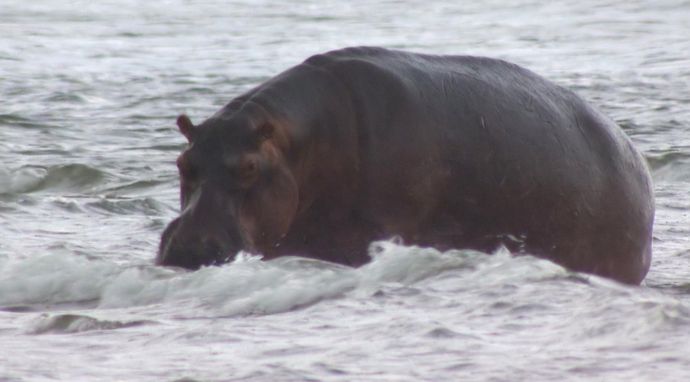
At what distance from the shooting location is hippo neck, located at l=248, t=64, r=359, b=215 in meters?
5.54

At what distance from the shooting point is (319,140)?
5574 mm

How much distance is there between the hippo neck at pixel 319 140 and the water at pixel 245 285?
0.83ft

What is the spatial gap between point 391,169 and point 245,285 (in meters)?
0.68

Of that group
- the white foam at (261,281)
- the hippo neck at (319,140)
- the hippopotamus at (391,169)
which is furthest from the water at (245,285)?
the hippo neck at (319,140)

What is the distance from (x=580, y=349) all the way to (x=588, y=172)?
1.96m

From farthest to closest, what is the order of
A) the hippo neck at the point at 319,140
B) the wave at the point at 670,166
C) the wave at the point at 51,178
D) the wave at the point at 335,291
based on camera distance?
the wave at the point at 670,166 → the wave at the point at 51,178 → the hippo neck at the point at 319,140 → the wave at the point at 335,291

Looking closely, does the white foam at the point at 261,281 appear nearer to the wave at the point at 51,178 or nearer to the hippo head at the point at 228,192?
the hippo head at the point at 228,192

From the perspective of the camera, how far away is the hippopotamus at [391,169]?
5332 mm

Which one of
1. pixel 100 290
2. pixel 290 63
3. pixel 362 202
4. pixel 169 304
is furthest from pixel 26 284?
pixel 290 63

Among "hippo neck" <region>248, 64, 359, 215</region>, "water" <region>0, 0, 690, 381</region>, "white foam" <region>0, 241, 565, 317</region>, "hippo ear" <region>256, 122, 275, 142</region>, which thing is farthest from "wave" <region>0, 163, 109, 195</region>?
"hippo ear" <region>256, 122, 275, 142</region>

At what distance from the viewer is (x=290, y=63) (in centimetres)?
1656

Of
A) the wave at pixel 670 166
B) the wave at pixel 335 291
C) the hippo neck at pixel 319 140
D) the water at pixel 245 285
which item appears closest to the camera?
the water at pixel 245 285

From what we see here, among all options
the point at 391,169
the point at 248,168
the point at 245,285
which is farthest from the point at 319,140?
the point at 245,285

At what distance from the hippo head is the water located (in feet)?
Result: 0.31
